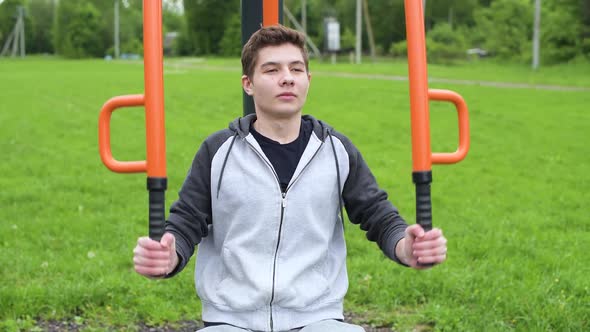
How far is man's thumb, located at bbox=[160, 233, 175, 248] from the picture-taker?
1.82 metres

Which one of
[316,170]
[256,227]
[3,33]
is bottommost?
[256,227]

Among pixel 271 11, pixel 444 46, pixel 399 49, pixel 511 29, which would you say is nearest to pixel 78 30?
pixel 399 49

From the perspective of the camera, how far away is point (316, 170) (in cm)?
208

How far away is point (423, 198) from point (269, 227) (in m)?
0.42

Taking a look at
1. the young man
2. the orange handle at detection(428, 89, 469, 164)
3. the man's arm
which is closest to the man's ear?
the young man

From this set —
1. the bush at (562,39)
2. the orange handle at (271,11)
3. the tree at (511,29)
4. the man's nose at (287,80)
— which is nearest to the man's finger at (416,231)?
the man's nose at (287,80)

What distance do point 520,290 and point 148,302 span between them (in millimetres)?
1773

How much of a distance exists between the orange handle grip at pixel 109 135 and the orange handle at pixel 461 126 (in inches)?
27.5

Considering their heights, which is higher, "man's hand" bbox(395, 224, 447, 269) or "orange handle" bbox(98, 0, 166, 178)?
"orange handle" bbox(98, 0, 166, 178)

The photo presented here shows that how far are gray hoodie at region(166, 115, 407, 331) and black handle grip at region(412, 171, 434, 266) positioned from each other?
22 centimetres

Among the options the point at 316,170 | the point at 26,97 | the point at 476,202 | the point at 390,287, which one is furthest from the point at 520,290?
the point at 26,97

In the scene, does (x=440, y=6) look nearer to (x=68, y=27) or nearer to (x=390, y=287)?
(x=68, y=27)

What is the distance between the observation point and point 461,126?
196 cm

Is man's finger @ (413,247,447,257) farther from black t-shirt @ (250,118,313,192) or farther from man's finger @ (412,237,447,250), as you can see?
black t-shirt @ (250,118,313,192)
